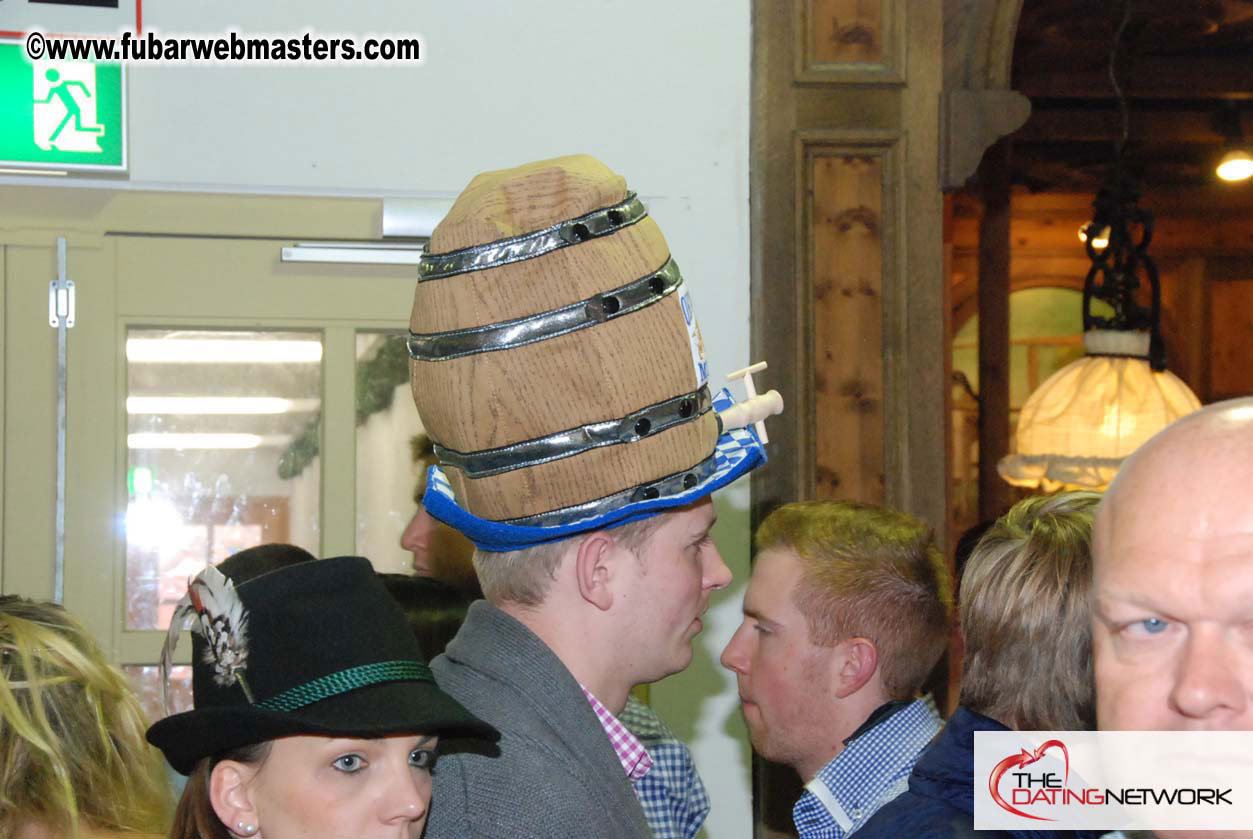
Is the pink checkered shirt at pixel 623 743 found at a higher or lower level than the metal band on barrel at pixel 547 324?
lower

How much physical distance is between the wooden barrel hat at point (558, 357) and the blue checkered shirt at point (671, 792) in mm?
513

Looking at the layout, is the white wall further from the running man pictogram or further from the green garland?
the green garland

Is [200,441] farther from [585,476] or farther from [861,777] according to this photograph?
[585,476]

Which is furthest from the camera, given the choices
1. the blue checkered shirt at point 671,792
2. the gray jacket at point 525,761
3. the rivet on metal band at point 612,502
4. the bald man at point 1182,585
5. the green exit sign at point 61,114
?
the green exit sign at point 61,114

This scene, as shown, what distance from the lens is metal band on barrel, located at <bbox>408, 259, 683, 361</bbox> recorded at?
1417mm

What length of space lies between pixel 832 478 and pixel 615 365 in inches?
79.9

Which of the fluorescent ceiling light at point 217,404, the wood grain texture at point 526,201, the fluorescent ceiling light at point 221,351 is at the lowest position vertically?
the fluorescent ceiling light at point 217,404

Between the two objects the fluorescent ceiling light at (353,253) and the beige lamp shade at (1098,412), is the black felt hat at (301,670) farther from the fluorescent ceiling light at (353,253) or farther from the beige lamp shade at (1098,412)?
the beige lamp shade at (1098,412)

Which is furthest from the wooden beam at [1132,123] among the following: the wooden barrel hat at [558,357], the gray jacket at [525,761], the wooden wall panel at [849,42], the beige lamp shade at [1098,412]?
the gray jacket at [525,761]

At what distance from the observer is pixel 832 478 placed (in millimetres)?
3387

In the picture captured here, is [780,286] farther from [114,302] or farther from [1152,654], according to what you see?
[1152,654]

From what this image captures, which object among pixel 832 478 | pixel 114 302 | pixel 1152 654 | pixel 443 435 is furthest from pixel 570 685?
pixel 114 302

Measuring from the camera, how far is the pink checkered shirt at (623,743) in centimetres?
154

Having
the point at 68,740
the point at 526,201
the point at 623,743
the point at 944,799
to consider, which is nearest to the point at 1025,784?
the point at 944,799
